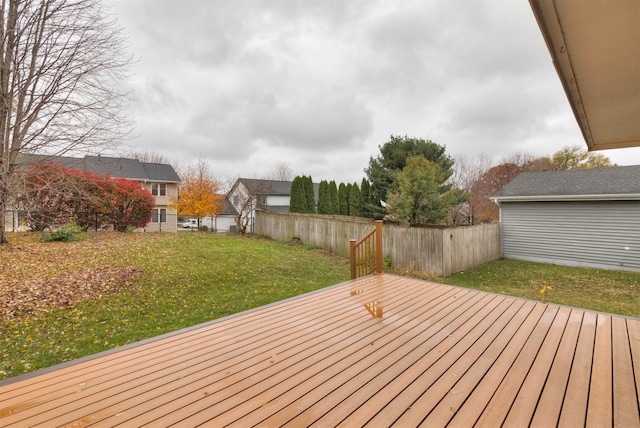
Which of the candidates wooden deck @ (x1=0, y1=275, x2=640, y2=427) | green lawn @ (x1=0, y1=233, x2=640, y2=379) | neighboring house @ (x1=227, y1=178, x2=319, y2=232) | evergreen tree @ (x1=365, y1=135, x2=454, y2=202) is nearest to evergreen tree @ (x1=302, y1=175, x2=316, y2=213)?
neighboring house @ (x1=227, y1=178, x2=319, y2=232)

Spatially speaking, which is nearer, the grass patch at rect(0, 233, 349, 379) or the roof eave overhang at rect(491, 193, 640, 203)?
the grass patch at rect(0, 233, 349, 379)

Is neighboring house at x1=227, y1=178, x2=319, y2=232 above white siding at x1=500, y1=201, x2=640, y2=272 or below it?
above

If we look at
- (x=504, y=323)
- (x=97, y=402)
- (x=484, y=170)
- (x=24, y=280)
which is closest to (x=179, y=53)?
(x=24, y=280)

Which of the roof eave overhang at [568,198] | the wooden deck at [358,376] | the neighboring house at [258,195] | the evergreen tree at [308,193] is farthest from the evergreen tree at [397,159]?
the wooden deck at [358,376]

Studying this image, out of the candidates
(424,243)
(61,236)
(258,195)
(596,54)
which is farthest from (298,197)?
(596,54)

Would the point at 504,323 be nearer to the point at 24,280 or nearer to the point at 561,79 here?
the point at 561,79

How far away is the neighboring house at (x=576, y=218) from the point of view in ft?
26.7

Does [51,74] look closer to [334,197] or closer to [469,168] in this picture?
[334,197]

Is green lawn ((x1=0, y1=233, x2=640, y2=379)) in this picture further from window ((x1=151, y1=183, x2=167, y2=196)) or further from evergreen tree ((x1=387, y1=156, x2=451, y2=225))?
window ((x1=151, y1=183, x2=167, y2=196))

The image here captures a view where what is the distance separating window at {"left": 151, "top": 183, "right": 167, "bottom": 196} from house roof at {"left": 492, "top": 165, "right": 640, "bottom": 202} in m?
21.0

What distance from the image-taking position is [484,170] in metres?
21.3

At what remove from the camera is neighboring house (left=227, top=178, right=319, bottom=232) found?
17031mm

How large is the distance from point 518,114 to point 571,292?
11215 mm

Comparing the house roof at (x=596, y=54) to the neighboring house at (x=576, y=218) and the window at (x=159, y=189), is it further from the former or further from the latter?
the window at (x=159, y=189)
